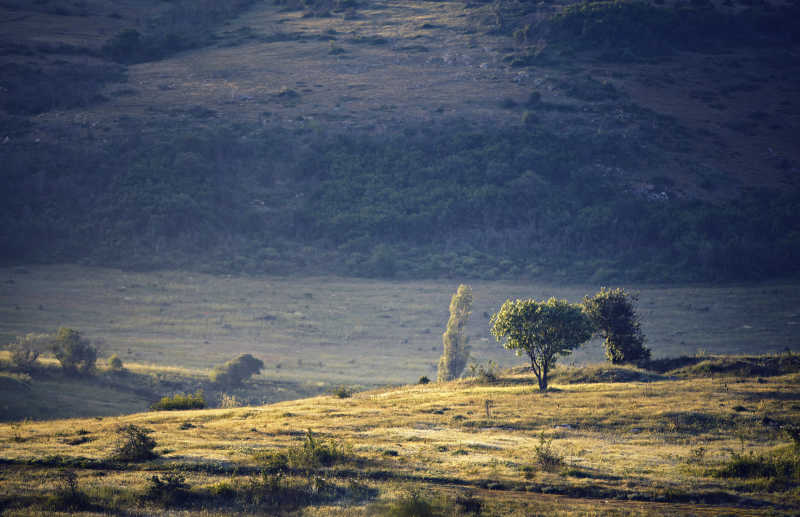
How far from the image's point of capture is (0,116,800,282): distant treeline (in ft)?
356

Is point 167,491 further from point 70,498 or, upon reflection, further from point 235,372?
point 235,372

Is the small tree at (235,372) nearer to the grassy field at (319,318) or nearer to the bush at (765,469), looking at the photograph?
the grassy field at (319,318)

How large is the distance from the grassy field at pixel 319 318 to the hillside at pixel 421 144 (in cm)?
684

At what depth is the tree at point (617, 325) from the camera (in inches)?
2018

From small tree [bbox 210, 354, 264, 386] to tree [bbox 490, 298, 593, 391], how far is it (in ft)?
96.2

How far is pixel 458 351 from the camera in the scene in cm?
6506

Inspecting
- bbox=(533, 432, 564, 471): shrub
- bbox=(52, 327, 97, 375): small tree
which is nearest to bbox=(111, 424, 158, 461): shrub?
bbox=(533, 432, 564, 471): shrub

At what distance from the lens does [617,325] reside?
51.2 meters

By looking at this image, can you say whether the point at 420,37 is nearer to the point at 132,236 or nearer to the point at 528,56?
the point at 528,56

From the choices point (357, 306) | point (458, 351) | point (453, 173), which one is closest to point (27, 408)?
point (458, 351)

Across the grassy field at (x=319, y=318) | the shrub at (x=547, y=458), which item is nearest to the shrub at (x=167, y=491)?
the shrub at (x=547, y=458)

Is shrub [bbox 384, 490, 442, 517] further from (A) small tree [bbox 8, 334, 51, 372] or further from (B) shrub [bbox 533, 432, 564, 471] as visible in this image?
(A) small tree [bbox 8, 334, 51, 372]

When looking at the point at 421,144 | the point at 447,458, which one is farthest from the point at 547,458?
the point at 421,144

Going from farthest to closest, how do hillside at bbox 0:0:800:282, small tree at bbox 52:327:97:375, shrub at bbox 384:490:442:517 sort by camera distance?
hillside at bbox 0:0:800:282, small tree at bbox 52:327:97:375, shrub at bbox 384:490:442:517
